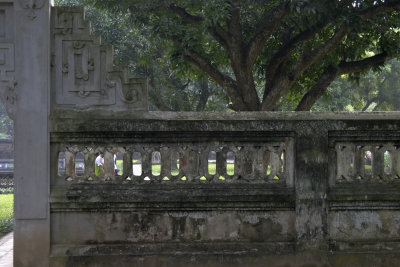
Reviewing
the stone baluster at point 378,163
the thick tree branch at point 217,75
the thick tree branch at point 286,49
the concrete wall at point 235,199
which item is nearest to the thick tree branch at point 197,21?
the thick tree branch at point 217,75

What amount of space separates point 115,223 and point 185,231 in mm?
752

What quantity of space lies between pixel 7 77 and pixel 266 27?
18.7 ft

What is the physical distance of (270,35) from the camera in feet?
→ 29.8

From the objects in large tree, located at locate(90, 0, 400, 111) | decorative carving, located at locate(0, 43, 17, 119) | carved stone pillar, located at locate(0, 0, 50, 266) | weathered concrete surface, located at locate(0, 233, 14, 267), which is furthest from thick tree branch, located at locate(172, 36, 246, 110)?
weathered concrete surface, located at locate(0, 233, 14, 267)

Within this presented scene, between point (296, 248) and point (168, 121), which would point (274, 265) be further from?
point (168, 121)

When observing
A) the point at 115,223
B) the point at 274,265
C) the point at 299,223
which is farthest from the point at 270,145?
the point at 115,223

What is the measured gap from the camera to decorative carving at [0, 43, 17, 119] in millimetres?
4258

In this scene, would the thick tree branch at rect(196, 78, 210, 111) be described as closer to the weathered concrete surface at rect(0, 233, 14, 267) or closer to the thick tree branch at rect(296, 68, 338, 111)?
the thick tree branch at rect(296, 68, 338, 111)

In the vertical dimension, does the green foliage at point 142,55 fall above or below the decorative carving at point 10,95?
above

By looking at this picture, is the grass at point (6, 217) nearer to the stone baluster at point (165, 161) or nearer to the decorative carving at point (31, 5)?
the stone baluster at point (165, 161)

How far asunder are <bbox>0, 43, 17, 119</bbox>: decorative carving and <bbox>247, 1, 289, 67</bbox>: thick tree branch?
18.0 ft

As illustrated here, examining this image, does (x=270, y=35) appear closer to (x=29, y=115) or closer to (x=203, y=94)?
(x=29, y=115)

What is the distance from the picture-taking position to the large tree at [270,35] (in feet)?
25.8

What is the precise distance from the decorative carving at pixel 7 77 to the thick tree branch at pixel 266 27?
18.0 feet
